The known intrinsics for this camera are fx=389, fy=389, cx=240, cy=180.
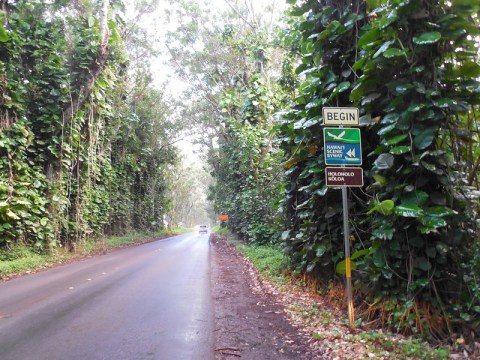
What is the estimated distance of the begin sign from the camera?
5.69 m

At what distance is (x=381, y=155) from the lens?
5.65m

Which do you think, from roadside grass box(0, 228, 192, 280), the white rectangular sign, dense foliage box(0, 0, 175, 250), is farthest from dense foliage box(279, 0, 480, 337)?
dense foliage box(0, 0, 175, 250)

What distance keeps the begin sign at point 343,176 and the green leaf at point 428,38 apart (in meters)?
1.90

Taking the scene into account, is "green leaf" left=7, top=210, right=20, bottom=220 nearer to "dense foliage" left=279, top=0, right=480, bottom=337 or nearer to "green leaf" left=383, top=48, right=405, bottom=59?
"dense foliage" left=279, top=0, right=480, bottom=337

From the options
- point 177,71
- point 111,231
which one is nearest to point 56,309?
point 111,231

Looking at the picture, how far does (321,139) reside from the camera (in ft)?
24.6

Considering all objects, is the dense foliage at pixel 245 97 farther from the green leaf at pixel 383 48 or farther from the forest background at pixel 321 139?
the green leaf at pixel 383 48

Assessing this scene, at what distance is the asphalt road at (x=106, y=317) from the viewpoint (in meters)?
5.12

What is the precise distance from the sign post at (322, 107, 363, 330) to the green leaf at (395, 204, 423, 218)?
772 mm

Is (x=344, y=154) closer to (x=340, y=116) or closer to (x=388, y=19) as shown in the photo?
(x=340, y=116)

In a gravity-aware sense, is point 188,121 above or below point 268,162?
above

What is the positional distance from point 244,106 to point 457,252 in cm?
1657

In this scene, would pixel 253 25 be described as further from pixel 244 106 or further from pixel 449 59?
pixel 449 59

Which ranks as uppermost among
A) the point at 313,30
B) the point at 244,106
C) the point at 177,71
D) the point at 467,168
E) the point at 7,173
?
the point at 177,71
